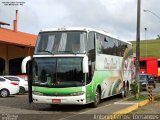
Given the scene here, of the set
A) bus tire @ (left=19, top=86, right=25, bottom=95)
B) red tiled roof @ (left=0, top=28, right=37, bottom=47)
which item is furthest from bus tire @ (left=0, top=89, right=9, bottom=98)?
red tiled roof @ (left=0, top=28, right=37, bottom=47)

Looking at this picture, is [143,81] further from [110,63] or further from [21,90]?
[110,63]

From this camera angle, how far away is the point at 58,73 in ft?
60.8

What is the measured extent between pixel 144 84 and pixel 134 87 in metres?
14.3

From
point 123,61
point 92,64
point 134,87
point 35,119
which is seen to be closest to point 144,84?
point 123,61

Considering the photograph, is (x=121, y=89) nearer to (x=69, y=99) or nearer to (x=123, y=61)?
(x=123, y=61)

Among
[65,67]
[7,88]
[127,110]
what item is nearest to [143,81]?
[7,88]

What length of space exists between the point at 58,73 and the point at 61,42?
144 cm

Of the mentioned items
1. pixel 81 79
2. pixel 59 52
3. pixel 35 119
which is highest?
pixel 59 52

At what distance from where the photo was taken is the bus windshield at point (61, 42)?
18.9m

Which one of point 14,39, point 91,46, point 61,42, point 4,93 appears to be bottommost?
point 4,93

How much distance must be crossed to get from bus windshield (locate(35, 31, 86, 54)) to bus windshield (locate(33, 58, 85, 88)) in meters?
0.43

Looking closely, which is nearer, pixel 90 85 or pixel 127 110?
pixel 127 110

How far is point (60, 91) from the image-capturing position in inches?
723

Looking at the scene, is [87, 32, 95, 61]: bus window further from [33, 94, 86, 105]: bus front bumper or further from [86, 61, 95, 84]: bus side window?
[33, 94, 86, 105]: bus front bumper
